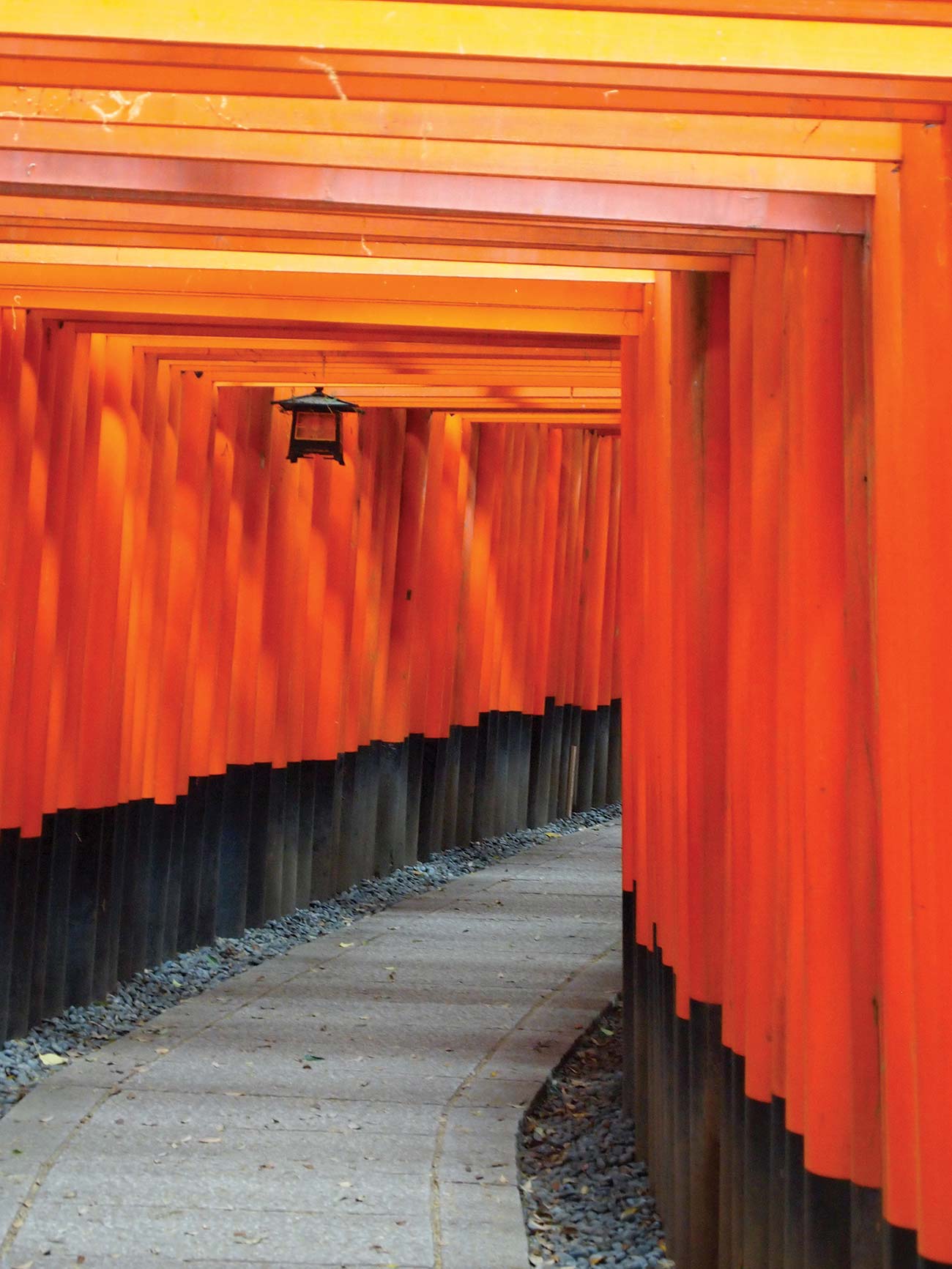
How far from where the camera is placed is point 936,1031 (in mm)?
2918

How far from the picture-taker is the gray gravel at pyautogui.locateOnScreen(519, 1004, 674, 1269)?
4855 millimetres

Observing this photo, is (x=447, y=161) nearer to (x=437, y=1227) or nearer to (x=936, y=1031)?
(x=936, y=1031)

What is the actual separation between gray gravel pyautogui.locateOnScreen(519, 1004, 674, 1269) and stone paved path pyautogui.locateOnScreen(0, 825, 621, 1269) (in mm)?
118

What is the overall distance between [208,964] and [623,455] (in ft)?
12.5

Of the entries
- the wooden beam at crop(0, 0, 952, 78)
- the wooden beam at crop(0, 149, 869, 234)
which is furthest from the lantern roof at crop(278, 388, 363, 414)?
the wooden beam at crop(0, 0, 952, 78)

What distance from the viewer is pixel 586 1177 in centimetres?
553

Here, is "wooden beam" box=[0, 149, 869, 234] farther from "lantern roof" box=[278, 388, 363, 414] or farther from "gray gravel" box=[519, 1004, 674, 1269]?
"lantern roof" box=[278, 388, 363, 414]

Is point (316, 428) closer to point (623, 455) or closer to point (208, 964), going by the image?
point (623, 455)

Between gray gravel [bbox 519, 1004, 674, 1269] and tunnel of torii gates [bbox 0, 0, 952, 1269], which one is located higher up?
tunnel of torii gates [bbox 0, 0, 952, 1269]

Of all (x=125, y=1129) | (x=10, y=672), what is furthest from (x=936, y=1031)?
(x=10, y=672)

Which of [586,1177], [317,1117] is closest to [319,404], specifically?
[317,1117]

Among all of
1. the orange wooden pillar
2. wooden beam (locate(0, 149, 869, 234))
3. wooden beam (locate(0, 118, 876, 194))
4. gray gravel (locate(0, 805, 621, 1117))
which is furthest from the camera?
gray gravel (locate(0, 805, 621, 1117))

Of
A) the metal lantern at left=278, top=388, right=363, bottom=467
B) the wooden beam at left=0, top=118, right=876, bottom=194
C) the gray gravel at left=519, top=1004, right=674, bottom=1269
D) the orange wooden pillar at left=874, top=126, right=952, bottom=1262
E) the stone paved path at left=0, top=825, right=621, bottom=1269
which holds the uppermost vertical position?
the metal lantern at left=278, top=388, right=363, bottom=467

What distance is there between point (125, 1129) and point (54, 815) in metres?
1.85
